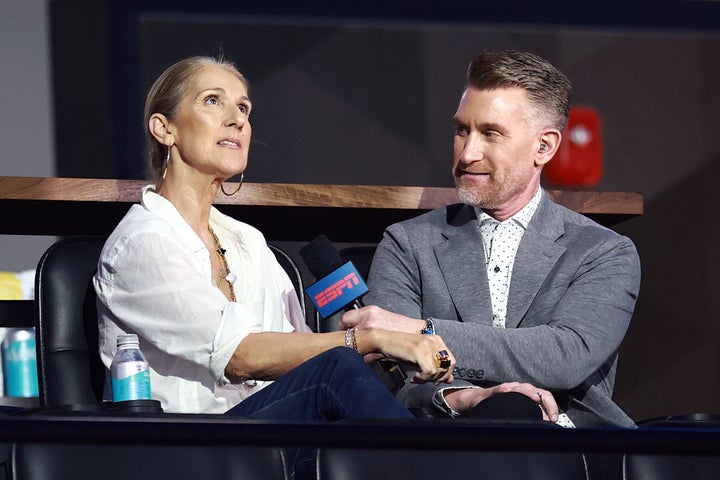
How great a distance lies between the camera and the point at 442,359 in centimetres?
171

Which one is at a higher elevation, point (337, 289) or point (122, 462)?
point (337, 289)

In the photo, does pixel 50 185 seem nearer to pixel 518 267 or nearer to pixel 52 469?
pixel 518 267

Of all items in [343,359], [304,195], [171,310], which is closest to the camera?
[343,359]

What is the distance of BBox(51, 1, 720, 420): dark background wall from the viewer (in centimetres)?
299

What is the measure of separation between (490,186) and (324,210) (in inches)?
17.3

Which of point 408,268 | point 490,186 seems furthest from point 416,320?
point 490,186

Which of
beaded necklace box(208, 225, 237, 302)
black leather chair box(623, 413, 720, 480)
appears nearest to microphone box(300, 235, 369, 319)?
Answer: beaded necklace box(208, 225, 237, 302)

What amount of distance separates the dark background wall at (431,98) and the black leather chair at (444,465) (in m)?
1.87

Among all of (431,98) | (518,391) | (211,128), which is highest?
(431,98)

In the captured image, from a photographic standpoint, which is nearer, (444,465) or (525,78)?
→ (444,465)

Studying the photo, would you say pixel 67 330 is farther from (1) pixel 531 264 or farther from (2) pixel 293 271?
(1) pixel 531 264

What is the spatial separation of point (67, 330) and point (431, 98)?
1531mm

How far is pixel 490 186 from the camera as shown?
84.2 inches

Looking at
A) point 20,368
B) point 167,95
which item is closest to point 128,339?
point 167,95
